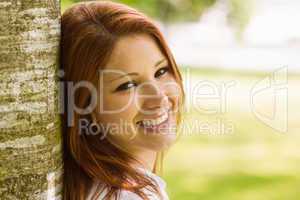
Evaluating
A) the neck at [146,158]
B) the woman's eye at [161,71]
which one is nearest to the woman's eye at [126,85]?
the woman's eye at [161,71]

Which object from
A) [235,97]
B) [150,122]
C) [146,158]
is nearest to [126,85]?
[150,122]

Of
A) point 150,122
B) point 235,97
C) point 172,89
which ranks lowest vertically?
point 235,97

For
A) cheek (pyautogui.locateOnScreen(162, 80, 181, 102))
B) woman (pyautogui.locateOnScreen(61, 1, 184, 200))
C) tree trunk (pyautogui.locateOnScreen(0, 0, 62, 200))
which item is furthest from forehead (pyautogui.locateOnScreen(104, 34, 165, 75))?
tree trunk (pyautogui.locateOnScreen(0, 0, 62, 200))

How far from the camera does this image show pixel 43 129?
5.37 feet

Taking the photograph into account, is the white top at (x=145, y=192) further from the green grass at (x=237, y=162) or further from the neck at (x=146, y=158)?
the green grass at (x=237, y=162)

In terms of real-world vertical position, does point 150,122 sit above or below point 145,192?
above

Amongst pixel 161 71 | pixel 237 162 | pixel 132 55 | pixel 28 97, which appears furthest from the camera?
pixel 237 162

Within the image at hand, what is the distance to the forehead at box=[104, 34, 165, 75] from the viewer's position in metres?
1.86

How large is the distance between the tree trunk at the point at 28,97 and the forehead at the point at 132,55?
228 mm

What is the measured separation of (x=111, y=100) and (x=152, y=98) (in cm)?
13

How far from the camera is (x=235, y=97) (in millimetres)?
8812

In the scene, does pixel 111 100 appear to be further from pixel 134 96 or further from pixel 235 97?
pixel 235 97

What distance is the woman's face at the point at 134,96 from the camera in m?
1.87

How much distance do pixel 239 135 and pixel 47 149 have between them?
6097 millimetres
